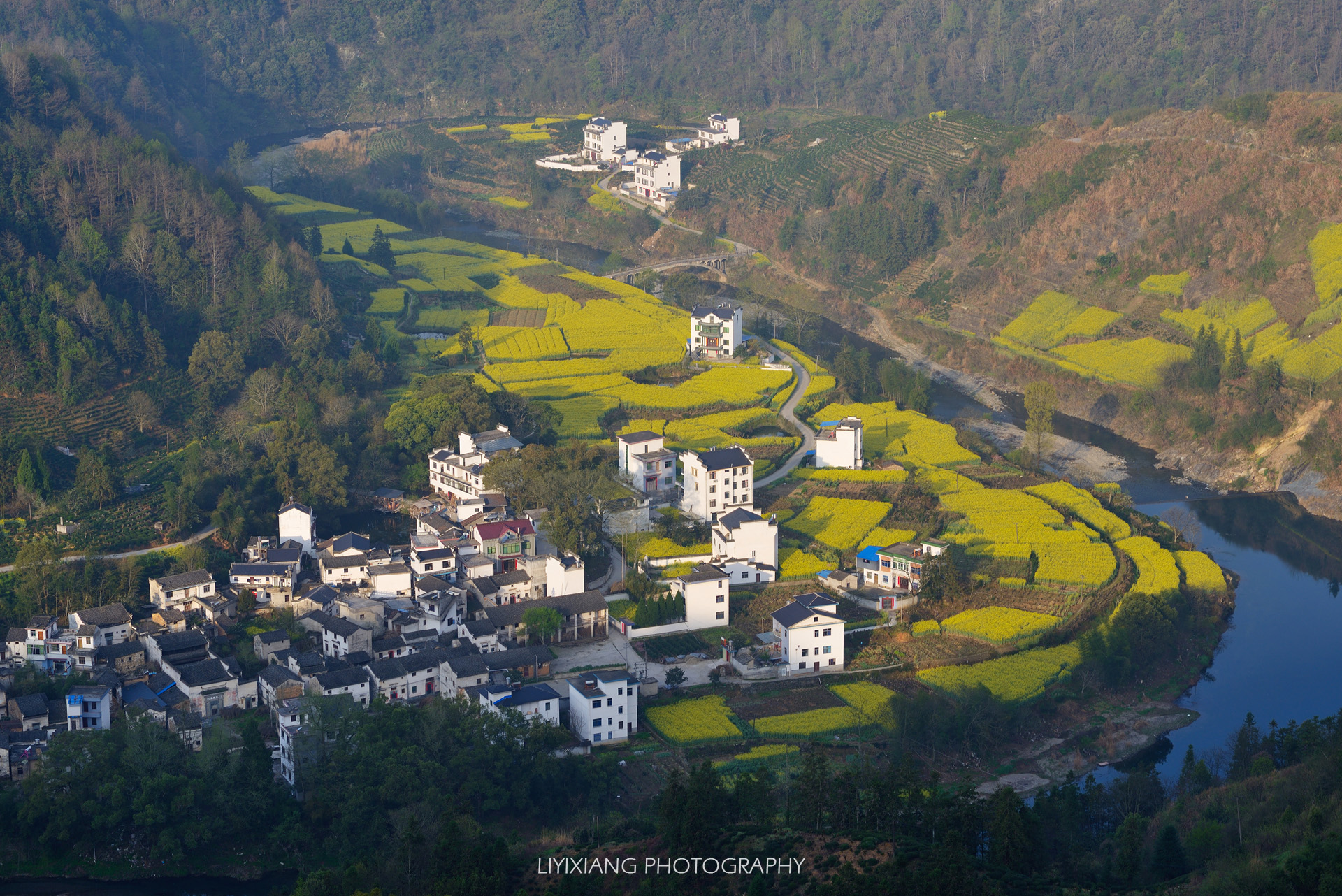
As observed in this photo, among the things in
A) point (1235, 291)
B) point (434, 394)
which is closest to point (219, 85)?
point (434, 394)

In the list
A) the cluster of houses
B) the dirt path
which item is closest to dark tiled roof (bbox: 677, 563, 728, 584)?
the dirt path

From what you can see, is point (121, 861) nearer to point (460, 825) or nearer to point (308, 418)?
point (460, 825)

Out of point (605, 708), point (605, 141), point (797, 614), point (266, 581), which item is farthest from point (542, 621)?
point (605, 141)

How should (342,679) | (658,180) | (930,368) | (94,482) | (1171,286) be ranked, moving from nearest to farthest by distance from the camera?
(342,679), (94,482), (1171,286), (930,368), (658,180)

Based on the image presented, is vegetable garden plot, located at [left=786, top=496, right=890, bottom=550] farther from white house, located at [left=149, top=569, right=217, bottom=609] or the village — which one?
white house, located at [left=149, top=569, right=217, bottom=609]

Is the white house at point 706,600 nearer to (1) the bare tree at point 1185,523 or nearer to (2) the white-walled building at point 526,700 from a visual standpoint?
(2) the white-walled building at point 526,700

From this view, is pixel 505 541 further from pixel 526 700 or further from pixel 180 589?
pixel 526 700
